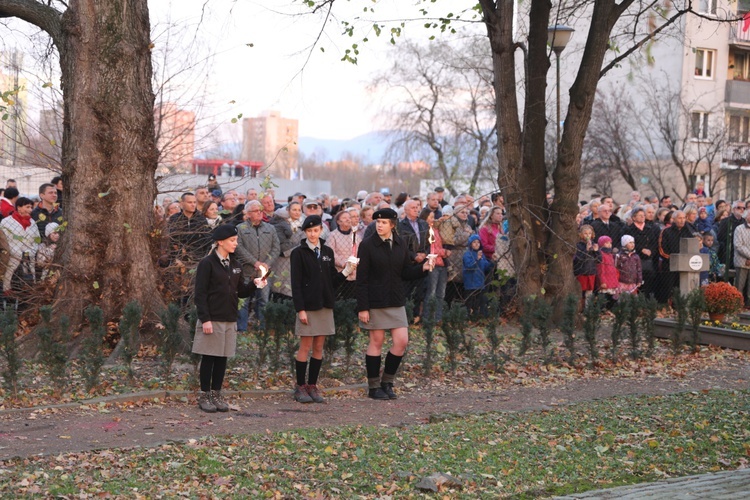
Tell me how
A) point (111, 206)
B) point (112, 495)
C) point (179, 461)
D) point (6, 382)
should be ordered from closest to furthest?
point (112, 495) < point (179, 461) < point (6, 382) < point (111, 206)

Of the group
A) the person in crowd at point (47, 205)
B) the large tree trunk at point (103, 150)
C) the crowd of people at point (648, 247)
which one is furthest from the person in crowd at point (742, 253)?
the person in crowd at point (47, 205)

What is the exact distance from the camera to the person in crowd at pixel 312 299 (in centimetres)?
1112

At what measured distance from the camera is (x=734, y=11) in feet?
66.9

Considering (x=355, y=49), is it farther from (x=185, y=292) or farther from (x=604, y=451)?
(x=604, y=451)

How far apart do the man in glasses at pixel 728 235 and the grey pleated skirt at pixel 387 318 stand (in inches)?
472

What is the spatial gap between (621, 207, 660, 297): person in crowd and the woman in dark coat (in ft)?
33.5

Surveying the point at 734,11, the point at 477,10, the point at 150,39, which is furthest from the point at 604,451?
the point at 734,11

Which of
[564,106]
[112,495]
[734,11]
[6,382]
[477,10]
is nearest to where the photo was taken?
[112,495]

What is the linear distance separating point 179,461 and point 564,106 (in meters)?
33.6

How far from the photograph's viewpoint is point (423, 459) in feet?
27.6

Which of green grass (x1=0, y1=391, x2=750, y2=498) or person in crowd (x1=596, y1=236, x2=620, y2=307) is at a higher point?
person in crowd (x1=596, y1=236, x2=620, y2=307)

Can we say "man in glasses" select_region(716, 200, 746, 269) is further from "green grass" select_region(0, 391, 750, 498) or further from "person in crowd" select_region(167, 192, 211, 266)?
"person in crowd" select_region(167, 192, 211, 266)

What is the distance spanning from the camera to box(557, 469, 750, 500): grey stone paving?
7402 millimetres

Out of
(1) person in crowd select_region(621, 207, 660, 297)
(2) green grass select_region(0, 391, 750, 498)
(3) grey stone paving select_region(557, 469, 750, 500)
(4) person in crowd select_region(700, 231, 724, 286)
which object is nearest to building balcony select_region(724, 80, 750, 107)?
(4) person in crowd select_region(700, 231, 724, 286)
